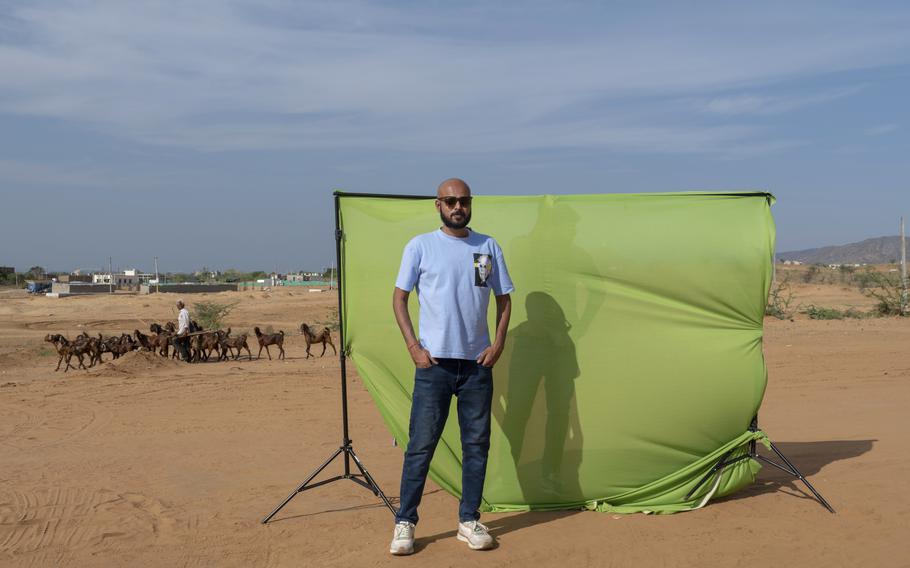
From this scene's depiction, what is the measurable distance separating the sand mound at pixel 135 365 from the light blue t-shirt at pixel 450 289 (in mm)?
12766

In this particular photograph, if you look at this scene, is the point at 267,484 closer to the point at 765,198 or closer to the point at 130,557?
the point at 130,557

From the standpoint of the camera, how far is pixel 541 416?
590 cm

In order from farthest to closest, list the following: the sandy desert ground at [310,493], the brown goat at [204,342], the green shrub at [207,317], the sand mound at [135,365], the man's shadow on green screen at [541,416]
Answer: the green shrub at [207,317], the brown goat at [204,342], the sand mound at [135,365], the man's shadow on green screen at [541,416], the sandy desert ground at [310,493]

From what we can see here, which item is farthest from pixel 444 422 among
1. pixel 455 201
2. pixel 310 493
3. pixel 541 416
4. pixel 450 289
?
pixel 310 493

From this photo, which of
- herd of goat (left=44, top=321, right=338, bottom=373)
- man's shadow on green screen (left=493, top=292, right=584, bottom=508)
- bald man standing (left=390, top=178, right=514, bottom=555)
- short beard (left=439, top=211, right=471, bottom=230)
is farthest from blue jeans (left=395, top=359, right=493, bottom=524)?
herd of goat (left=44, top=321, right=338, bottom=373)

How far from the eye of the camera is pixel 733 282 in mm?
6016

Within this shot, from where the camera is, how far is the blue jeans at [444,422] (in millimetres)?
5164

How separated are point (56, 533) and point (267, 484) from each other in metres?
1.73

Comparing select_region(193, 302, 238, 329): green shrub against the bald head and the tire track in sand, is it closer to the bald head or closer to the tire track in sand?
the tire track in sand

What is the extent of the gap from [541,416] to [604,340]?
28.9 inches

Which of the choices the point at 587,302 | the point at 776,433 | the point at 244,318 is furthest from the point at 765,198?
the point at 244,318

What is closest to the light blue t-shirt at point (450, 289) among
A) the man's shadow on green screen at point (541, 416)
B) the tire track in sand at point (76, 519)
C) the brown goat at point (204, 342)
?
the man's shadow on green screen at point (541, 416)

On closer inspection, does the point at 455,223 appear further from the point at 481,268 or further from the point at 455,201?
the point at 481,268

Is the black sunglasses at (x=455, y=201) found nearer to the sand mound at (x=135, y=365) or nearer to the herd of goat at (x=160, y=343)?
the sand mound at (x=135, y=365)
